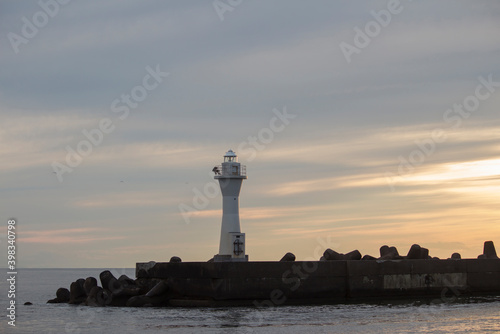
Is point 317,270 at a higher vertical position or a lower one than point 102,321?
higher

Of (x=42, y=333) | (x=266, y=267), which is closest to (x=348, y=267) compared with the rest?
(x=266, y=267)

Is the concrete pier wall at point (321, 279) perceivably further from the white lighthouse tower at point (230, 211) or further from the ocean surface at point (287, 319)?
the white lighthouse tower at point (230, 211)

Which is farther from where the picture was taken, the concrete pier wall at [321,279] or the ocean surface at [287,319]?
the concrete pier wall at [321,279]

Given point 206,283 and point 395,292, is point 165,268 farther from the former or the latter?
point 395,292

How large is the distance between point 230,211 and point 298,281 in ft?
18.3

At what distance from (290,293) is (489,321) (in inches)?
253

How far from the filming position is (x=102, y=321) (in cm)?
2338

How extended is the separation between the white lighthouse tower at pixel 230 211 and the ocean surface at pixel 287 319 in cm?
459

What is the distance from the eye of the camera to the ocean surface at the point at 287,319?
2039 cm

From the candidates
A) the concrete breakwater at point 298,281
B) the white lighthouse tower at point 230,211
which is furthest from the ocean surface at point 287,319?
the white lighthouse tower at point 230,211

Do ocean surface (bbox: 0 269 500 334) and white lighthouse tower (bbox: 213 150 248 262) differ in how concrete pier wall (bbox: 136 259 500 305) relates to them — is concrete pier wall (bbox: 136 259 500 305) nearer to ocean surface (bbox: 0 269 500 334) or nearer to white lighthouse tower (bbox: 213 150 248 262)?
ocean surface (bbox: 0 269 500 334)

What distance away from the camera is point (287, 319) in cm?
2180

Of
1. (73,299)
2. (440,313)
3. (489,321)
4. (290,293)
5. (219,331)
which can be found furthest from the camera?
(73,299)

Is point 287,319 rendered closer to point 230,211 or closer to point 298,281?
point 298,281
